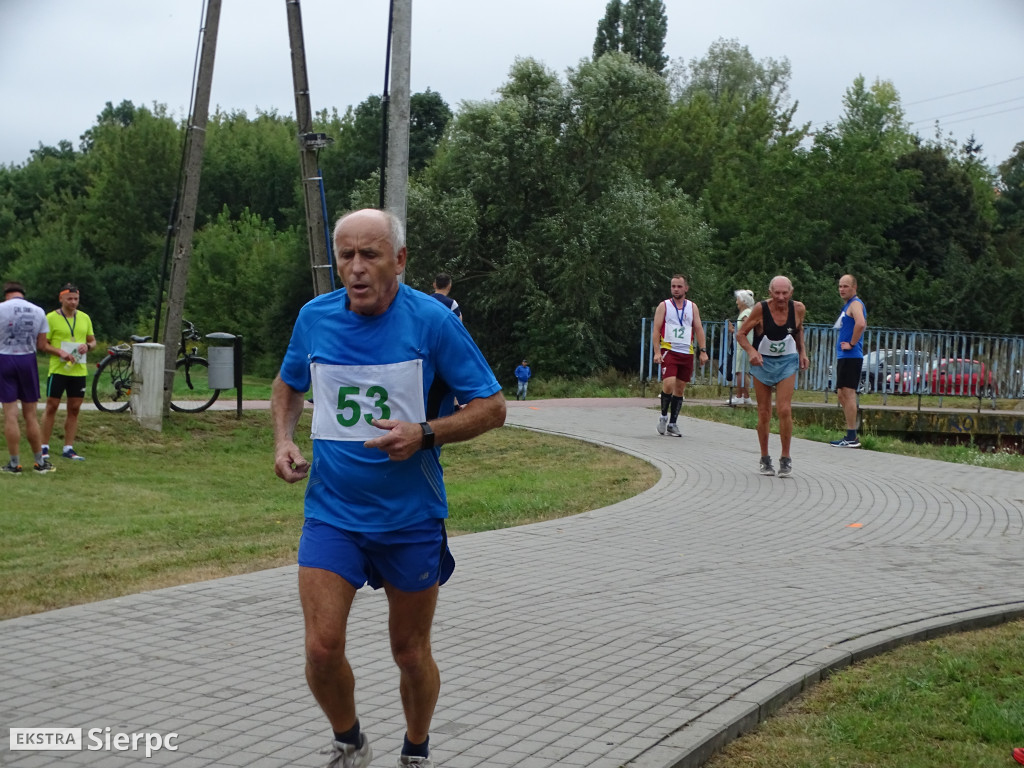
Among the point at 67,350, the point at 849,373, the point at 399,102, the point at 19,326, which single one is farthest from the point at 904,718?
the point at 849,373

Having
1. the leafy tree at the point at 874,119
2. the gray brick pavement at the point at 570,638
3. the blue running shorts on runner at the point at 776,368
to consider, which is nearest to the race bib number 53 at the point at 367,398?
the gray brick pavement at the point at 570,638

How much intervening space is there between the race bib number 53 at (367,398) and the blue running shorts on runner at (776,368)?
343 inches

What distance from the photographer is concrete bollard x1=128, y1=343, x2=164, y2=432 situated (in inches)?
637

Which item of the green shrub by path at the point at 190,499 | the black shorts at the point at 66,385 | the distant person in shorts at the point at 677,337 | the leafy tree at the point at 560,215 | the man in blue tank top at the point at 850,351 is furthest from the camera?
the leafy tree at the point at 560,215

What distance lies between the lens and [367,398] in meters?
3.99

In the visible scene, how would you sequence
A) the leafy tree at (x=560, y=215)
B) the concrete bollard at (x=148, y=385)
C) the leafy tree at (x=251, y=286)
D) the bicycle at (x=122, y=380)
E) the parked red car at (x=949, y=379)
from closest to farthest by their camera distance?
the concrete bollard at (x=148, y=385) → the bicycle at (x=122, y=380) → the parked red car at (x=949, y=379) → the leafy tree at (x=560, y=215) → the leafy tree at (x=251, y=286)

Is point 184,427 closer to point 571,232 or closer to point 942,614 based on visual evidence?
point 942,614

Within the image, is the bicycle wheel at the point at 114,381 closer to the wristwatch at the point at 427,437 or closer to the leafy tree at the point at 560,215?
the wristwatch at the point at 427,437

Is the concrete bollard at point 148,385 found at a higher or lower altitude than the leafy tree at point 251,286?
lower

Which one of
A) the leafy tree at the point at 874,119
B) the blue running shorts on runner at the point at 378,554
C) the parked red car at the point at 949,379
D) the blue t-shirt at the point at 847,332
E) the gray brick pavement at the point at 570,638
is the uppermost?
the leafy tree at the point at 874,119

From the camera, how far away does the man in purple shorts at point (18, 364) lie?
501 inches

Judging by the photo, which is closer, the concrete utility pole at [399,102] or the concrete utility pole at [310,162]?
the concrete utility pole at [399,102]

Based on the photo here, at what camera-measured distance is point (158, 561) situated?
8.15 meters

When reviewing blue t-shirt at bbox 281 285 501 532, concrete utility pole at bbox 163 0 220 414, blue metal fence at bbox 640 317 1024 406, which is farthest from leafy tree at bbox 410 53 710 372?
blue t-shirt at bbox 281 285 501 532
